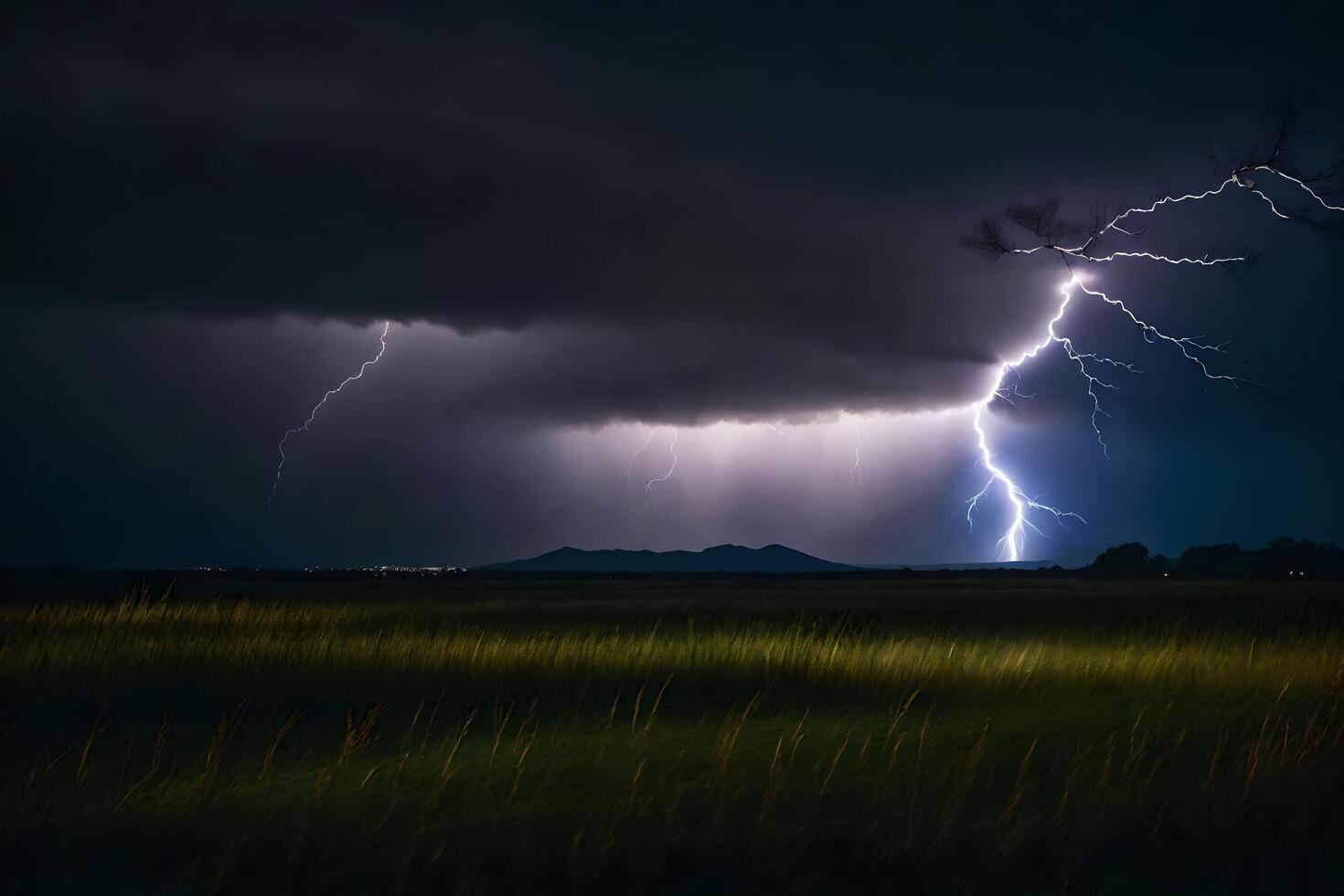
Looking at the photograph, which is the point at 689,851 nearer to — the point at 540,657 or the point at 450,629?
the point at 540,657

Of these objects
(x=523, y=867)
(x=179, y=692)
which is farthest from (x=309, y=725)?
(x=523, y=867)

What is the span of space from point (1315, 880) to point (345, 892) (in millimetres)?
5552

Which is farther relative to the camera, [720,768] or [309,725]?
[309,725]

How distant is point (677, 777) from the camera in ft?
24.0

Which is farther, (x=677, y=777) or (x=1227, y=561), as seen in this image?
(x=1227, y=561)

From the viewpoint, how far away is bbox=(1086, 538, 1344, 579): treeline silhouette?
100125 mm

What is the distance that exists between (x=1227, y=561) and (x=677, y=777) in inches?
4728

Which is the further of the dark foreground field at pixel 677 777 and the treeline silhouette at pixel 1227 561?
the treeline silhouette at pixel 1227 561

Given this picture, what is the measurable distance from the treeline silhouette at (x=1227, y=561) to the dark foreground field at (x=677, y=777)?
94.9 meters

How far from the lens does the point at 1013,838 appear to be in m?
6.04

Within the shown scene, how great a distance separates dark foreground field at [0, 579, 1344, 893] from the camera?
571cm

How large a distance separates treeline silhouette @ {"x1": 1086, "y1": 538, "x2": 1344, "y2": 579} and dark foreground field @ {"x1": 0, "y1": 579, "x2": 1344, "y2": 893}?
94928mm

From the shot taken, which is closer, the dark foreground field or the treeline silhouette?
the dark foreground field

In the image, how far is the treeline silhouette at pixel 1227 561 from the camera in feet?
328
